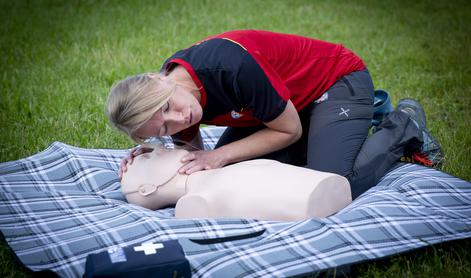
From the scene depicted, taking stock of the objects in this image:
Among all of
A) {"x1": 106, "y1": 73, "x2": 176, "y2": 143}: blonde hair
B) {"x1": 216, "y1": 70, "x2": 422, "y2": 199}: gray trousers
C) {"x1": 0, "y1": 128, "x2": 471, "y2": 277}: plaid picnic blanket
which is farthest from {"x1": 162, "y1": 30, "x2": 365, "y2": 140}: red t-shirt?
{"x1": 0, "y1": 128, "x2": 471, "y2": 277}: plaid picnic blanket

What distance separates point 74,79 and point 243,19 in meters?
2.94

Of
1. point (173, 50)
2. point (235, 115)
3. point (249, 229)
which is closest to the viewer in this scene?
point (249, 229)

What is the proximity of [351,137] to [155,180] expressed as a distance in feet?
3.29

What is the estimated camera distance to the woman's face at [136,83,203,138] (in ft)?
7.79

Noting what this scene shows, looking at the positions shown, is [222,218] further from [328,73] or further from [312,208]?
[328,73]

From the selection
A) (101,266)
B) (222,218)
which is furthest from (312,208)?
(101,266)

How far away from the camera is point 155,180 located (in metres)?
2.61

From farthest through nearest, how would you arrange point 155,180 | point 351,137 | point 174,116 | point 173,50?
point 173,50 < point 351,137 < point 155,180 < point 174,116

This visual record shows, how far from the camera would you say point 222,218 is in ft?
7.84

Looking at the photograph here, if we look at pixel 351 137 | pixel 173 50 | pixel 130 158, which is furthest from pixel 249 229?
pixel 173 50

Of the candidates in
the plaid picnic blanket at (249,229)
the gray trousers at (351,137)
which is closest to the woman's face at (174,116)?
the plaid picnic blanket at (249,229)

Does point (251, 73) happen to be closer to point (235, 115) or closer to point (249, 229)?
point (235, 115)

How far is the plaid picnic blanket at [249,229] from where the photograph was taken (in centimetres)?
211

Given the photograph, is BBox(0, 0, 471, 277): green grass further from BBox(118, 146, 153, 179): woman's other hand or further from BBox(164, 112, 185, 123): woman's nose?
BBox(164, 112, 185, 123): woman's nose
